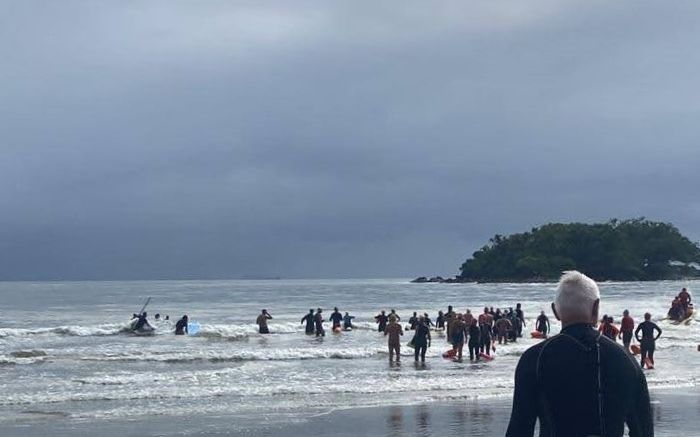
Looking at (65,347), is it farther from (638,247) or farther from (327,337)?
(638,247)

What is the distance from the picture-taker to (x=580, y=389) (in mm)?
4109

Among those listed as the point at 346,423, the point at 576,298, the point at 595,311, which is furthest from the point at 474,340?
the point at 576,298

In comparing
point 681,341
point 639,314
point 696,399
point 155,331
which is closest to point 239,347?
point 155,331

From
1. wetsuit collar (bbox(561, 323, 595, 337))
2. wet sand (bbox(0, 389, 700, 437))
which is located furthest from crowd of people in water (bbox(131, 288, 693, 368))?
wetsuit collar (bbox(561, 323, 595, 337))

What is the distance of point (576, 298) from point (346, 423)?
41.3 feet

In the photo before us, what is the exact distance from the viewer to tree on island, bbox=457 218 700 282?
155 m

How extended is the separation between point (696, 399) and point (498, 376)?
19.5 ft

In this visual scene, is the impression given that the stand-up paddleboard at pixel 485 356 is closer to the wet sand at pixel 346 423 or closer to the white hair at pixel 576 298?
the wet sand at pixel 346 423

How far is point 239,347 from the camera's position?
36.5 metres

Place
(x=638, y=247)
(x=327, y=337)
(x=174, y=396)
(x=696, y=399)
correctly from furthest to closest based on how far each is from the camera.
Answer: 1. (x=638, y=247)
2. (x=327, y=337)
3. (x=174, y=396)
4. (x=696, y=399)

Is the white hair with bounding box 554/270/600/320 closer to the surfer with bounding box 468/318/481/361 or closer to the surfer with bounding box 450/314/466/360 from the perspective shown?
the surfer with bounding box 450/314/466/360

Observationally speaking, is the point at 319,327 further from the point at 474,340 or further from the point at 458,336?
the point at 474,340

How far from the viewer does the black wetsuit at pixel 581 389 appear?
411cm

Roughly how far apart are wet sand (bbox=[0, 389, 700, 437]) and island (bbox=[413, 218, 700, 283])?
447 feet
